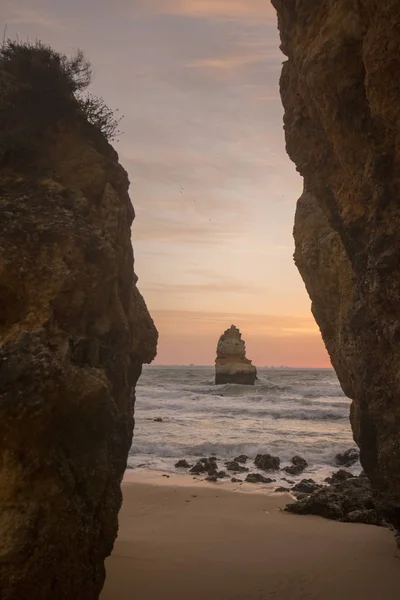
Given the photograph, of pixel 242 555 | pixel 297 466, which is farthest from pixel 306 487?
pixel 242 555

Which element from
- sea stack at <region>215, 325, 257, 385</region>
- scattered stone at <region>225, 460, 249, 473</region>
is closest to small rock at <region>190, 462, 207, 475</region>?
scattered stone at <region>225, 460, 249, 473</region>

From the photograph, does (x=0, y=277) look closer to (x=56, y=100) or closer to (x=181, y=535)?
(x=56, y=100)

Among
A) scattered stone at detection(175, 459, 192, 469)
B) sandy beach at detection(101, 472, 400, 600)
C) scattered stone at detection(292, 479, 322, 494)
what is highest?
sandy beach at detection(101, 472, 400, 600)

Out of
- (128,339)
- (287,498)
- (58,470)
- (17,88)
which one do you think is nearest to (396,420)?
(128,339)

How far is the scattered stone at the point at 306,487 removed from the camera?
13837mm

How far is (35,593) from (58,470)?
1045mm

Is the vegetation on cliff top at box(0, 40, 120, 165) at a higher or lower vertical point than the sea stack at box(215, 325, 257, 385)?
higher

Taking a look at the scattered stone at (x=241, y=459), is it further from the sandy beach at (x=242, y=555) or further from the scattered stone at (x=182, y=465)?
the sandy beach at (x=242, y=555)

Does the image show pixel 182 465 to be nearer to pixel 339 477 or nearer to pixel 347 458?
pixel 339 477

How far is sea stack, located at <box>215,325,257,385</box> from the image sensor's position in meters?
65.0

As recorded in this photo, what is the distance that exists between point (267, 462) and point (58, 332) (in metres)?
12.9

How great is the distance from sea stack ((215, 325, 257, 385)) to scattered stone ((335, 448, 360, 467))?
1830 inches

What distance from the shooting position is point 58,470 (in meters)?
5.02

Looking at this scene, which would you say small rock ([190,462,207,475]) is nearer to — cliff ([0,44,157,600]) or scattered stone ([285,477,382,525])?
scattered stone ([285,477,382,525])
